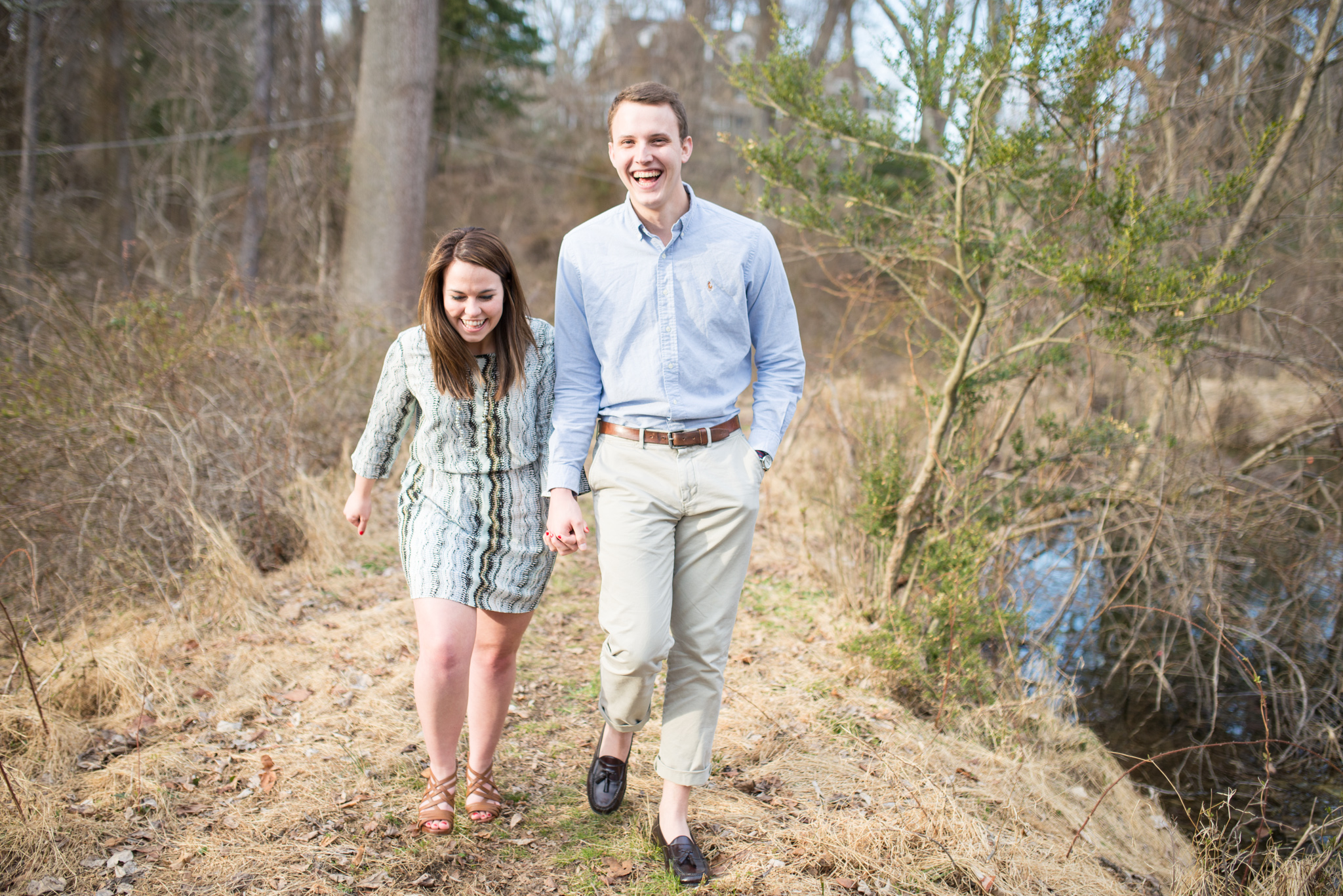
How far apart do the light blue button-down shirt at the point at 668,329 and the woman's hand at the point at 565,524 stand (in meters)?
0.06

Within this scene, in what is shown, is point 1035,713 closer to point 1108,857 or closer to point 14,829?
point 1108,857

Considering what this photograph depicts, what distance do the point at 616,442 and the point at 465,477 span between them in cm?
47

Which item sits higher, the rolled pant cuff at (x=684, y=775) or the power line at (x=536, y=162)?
the power line at (x=536, y=162)

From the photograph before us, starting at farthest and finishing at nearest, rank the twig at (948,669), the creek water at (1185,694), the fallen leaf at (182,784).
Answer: the creek water at (1185,694) → the twig at (948,669) → the fallen leaf at (182,784)

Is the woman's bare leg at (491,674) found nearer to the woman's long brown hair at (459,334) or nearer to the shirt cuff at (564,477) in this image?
the shirt cuff at (564,477)

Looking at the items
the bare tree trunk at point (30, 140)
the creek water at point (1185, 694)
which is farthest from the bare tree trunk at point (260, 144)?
the creek water at point (1185, 694)

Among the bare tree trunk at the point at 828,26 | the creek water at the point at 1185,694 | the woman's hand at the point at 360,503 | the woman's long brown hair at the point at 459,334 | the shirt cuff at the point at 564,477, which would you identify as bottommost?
the creek water at the point at 1185,694

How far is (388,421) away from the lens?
2623 millimetres

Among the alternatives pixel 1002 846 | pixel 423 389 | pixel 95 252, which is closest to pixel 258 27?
pixel 95 252

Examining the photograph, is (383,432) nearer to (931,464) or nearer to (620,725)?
(620,725)

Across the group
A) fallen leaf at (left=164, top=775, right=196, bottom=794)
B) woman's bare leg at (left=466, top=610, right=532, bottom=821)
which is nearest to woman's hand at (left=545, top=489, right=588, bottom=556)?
woman's bare leg at (left=466, top=610, right=532, bottom=821)

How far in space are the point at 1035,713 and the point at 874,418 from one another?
1.88 m

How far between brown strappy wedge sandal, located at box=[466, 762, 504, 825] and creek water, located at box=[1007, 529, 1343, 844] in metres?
3.00

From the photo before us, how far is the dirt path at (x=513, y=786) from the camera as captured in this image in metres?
2.61
